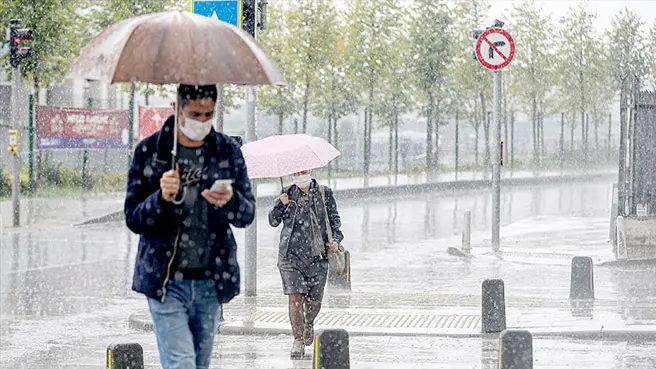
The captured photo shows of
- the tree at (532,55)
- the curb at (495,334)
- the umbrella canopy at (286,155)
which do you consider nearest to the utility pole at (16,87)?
the curb at (495,334)

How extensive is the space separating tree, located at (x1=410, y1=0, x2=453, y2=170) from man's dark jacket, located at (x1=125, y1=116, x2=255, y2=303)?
1677 inches

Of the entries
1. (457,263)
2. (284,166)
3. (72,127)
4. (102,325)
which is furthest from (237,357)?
(72,127)

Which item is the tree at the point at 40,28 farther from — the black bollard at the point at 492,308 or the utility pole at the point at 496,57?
the black bollard at the point at 492,308

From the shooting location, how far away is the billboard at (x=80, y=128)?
100 feet

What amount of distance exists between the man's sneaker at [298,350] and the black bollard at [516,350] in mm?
2297

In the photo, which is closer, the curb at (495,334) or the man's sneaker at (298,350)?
the man's sneaker at (298,350)

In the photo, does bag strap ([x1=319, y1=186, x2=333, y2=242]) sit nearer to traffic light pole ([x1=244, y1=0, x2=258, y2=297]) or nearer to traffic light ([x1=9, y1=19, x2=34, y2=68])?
traffic light pole ([x1=244, y1=0, x2=258, y2=297])

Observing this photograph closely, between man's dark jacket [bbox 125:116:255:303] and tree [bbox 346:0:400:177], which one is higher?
tree [bbox 346:0:400:177]

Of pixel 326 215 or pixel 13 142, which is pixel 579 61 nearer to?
pixel 13 142

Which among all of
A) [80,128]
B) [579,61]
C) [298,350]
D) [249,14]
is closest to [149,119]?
[80,128]

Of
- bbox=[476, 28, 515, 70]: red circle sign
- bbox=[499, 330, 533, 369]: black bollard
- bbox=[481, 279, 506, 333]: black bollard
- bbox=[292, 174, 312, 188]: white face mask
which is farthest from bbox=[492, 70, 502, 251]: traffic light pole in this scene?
bbox=[499, 330, 533, 369]: black bollard

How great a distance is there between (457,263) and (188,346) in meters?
13.7

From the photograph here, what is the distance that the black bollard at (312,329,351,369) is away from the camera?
8.22 metres

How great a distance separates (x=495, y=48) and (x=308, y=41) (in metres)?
22.2
